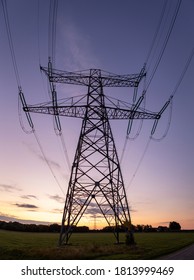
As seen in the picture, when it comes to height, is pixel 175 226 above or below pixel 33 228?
above

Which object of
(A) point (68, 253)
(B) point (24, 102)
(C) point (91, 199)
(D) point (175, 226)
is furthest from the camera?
(D) point (175, 226)

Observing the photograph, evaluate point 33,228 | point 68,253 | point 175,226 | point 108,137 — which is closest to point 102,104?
point 108,137

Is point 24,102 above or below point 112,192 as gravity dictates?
above

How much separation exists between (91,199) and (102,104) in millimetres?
8167

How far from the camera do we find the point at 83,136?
2861 centimetres

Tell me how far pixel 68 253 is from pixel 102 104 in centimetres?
1264

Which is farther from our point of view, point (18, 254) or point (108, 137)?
point (108, 137)

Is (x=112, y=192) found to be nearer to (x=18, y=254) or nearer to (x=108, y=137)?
(x=108, y=137)
